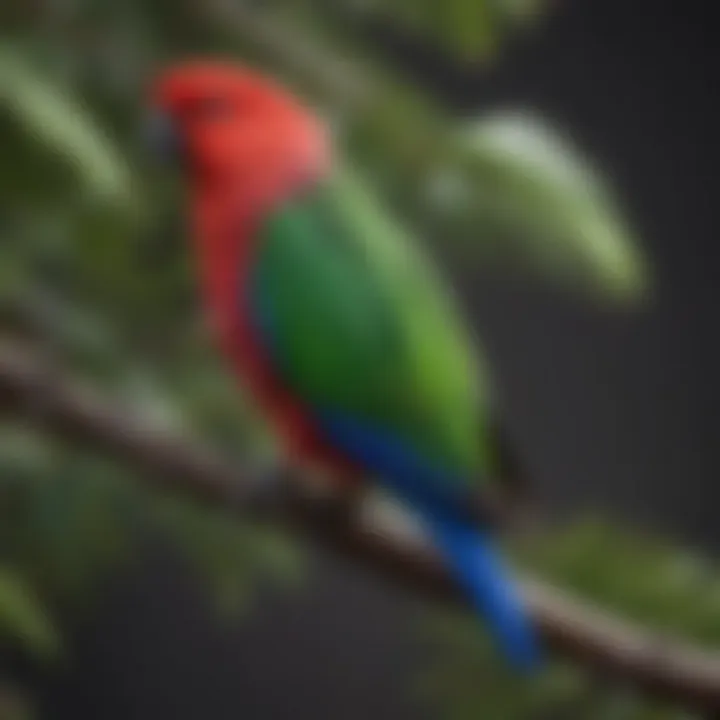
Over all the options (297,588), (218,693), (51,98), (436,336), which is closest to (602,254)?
(436,336)

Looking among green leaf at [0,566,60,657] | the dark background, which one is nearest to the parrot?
green leaf at [0,566,60,657]

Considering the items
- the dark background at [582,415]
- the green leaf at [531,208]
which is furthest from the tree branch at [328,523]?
the dark background at [582,415]

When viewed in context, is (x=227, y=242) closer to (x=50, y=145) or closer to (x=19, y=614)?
(x=50, y=145)

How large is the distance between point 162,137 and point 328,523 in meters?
0.18

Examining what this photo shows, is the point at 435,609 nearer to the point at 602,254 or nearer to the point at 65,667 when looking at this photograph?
the point at 602,254

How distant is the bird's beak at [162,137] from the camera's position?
63cm

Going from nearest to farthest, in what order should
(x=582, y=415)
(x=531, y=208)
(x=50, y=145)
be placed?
(x=50, y=145) → (x=531, y=208) → (x=582, y=415)

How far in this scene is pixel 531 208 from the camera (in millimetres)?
716

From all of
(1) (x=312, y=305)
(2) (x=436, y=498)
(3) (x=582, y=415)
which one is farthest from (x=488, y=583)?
(3) (x=582, y=415)

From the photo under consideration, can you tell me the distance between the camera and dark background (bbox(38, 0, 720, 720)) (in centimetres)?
108

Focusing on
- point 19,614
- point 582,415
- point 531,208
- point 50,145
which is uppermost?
point 582,415

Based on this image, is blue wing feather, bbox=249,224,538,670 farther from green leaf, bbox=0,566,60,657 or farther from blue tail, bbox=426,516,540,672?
green leaf, bbox=0,566,60,657

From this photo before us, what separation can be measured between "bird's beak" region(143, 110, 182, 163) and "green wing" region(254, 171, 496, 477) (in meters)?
0.05

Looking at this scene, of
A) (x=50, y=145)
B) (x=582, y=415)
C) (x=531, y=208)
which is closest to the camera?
(x=50, y=145)
